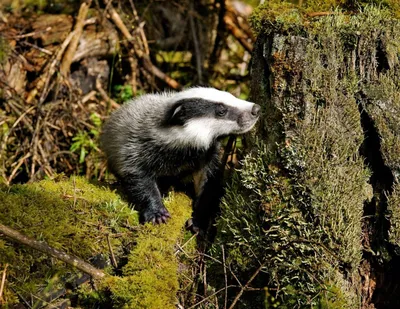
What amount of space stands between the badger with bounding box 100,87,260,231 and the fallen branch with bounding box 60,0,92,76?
2.46m

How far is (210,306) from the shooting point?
392 cm

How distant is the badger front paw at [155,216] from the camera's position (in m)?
4.38

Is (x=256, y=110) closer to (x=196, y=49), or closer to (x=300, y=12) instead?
(x=300, y=12)

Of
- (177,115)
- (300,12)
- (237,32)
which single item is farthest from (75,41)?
(300,12)

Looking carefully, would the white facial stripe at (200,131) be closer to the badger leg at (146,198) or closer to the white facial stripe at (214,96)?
the white facial stripe at (214,96)

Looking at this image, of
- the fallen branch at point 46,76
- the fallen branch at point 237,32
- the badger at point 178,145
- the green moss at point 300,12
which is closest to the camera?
the green moss at point 300,12

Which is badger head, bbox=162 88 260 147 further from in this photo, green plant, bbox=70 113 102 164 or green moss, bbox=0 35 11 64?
green moss, bbox=0 35 11 64

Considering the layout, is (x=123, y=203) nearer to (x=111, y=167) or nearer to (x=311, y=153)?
(x=111, y=167)

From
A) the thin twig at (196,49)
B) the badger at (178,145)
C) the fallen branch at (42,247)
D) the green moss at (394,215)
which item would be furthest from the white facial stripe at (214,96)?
the thin twig at (196,49)

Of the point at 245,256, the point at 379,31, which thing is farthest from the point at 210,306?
the point at 379,31

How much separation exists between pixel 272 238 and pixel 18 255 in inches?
64.1

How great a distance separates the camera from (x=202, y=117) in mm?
4547

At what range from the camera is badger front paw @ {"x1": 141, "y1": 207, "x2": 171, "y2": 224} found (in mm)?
4379

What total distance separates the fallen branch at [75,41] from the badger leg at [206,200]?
312 centimetres
